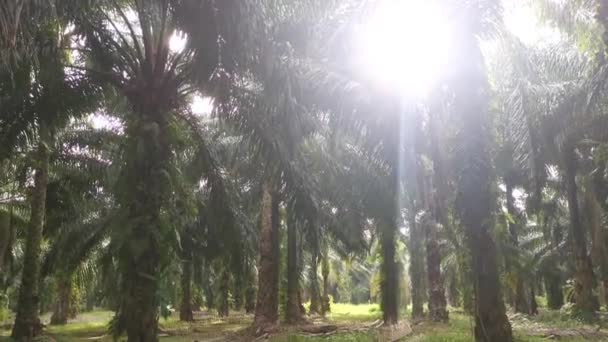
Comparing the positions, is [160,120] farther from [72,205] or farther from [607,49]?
[72,205]

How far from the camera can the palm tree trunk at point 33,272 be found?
13523 mm

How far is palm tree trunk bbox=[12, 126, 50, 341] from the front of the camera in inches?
532

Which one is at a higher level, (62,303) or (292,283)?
(292,283)

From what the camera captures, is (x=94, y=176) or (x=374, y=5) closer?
(x=374, y=5)

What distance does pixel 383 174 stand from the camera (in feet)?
Result: 32.8

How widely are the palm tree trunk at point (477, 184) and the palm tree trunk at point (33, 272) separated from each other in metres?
9.38

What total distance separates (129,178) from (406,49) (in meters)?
4.97

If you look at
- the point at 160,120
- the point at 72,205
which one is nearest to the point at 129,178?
the point at 160,120

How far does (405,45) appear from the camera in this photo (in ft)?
30.8

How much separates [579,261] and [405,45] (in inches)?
449

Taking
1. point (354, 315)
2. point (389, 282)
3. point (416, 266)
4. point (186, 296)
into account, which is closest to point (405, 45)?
point (389, 282)

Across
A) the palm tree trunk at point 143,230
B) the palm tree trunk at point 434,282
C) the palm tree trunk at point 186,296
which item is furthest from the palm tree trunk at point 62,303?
the palm tree trunk at point 143,230

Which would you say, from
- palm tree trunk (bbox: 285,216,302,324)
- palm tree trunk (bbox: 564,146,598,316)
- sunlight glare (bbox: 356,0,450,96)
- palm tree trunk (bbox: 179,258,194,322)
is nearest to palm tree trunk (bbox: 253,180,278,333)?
palm tree trunk (bbox: 285,216,302,324)

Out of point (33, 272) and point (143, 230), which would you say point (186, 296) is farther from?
point (143, 230)
